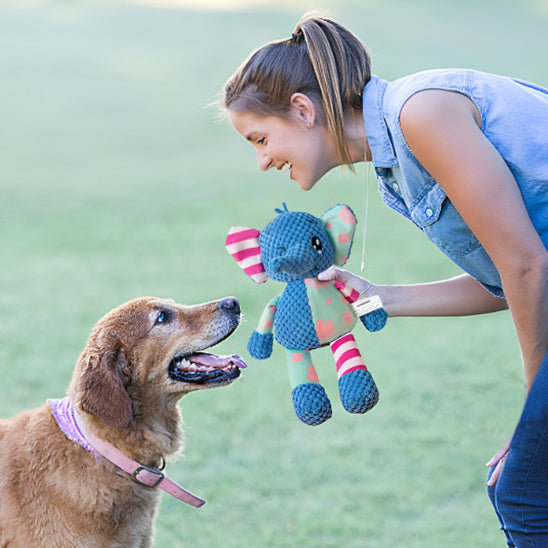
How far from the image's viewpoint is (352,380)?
7.56 ft

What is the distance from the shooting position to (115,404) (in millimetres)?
2672

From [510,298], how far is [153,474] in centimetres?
145

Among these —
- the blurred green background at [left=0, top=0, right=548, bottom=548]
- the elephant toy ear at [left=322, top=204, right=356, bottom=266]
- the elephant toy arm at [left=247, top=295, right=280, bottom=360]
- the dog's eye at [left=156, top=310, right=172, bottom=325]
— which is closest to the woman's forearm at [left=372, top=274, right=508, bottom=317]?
the elephant toy ear at [left=322, top=204, right=356, bottom=266]

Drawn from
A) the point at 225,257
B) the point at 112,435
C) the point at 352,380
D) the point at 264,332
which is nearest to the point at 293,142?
the point at 264,332

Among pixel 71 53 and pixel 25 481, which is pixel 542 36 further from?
pixel 25 481

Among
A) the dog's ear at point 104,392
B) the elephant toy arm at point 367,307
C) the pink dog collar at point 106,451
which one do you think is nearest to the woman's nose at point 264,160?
the elephant toy arm at point 367,307

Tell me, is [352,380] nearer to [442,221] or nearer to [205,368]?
[442,221]

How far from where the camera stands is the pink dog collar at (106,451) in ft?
8.98

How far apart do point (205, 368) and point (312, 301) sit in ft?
2.38

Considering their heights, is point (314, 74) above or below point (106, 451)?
Answer: above

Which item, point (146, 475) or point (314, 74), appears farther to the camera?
point (146, 475)

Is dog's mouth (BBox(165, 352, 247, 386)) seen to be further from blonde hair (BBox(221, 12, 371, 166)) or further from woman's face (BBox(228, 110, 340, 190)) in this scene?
blonde hair (BBox(221, 12, 371, 166))

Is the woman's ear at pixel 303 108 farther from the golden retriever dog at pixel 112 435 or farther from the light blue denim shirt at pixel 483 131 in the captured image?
the golden retriever dog at pixel 112 435

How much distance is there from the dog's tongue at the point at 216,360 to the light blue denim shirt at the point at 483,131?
2.98 feet
